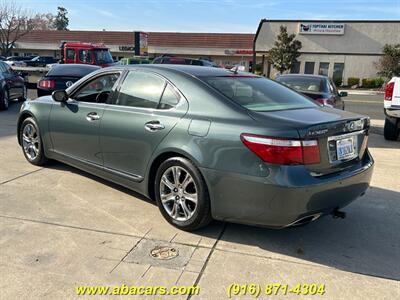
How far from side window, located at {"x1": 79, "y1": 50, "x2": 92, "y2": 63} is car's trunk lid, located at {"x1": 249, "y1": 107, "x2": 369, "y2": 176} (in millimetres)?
17409

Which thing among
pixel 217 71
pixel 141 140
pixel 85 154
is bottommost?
pixel 85 154

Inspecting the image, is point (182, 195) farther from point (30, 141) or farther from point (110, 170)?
point (30, 141)

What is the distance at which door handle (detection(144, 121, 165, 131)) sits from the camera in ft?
12.6

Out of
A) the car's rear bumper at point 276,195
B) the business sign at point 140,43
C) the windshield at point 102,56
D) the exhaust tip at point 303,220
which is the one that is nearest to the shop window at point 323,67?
the business sign at point 140,43

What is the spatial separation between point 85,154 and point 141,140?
1.12 m

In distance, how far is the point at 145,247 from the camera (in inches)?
136

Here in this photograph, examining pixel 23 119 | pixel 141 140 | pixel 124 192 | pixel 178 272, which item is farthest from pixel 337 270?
pixel 23 119

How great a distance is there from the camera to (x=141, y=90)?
4.23m

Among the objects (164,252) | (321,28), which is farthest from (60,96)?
(321,28)

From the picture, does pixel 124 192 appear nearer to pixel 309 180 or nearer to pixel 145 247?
pixel 145 247

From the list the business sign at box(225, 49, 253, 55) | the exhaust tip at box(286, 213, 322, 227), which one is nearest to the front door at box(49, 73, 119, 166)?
the exhaust tip at box(286, 213, 322, 227)

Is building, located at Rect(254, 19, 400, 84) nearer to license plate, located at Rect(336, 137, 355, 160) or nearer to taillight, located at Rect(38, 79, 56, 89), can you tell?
taillight, located at Rect(38, 79, 56, 89)

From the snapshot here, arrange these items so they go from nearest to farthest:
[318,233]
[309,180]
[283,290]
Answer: [283,290]
[309,180]
[318,233]

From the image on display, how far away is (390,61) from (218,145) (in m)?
35.7
